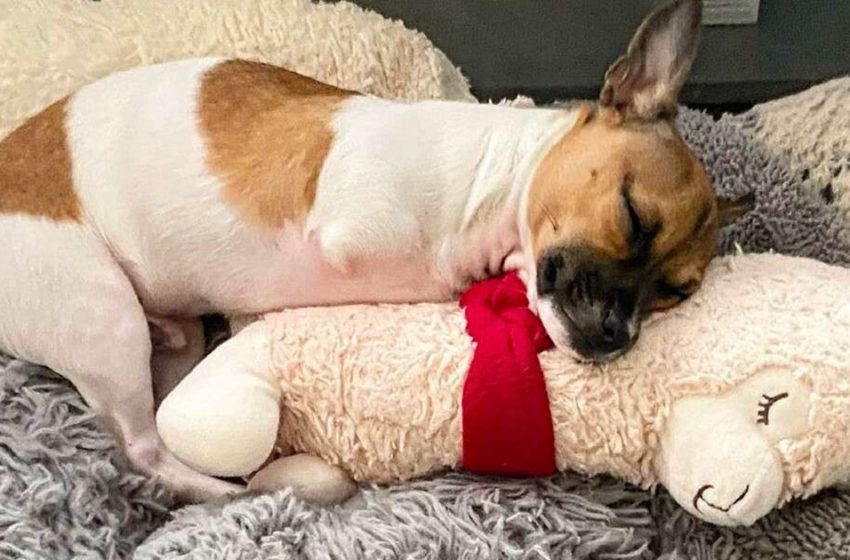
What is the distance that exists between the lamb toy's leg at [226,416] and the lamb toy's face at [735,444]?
1.71ft

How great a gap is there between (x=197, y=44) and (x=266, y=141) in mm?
471

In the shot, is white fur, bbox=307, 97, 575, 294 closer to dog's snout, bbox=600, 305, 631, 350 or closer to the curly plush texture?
dog's snout, bbox=600, 305, 631, 350

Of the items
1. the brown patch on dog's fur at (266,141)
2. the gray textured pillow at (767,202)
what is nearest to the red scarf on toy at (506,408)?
the brown patch on dog's fur at (266,141)

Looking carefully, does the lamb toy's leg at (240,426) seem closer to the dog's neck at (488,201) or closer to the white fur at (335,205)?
the white fur at (335,205)

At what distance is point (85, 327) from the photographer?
1.82 metres

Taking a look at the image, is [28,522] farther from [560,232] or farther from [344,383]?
[560,232]

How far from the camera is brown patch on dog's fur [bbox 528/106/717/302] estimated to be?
1.71 m

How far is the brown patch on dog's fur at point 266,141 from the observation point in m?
1.85

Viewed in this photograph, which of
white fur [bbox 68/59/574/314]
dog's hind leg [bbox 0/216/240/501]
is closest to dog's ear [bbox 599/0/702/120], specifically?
white fur [bbox 68/59/574/314]

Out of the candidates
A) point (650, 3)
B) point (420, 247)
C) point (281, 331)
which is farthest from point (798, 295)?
point (650, 3)

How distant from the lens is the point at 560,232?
1.73 m

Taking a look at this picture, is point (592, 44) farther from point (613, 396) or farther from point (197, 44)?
point (613, 396)

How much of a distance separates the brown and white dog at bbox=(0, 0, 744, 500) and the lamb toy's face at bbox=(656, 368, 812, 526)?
0.25 m

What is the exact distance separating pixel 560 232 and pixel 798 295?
33cm
